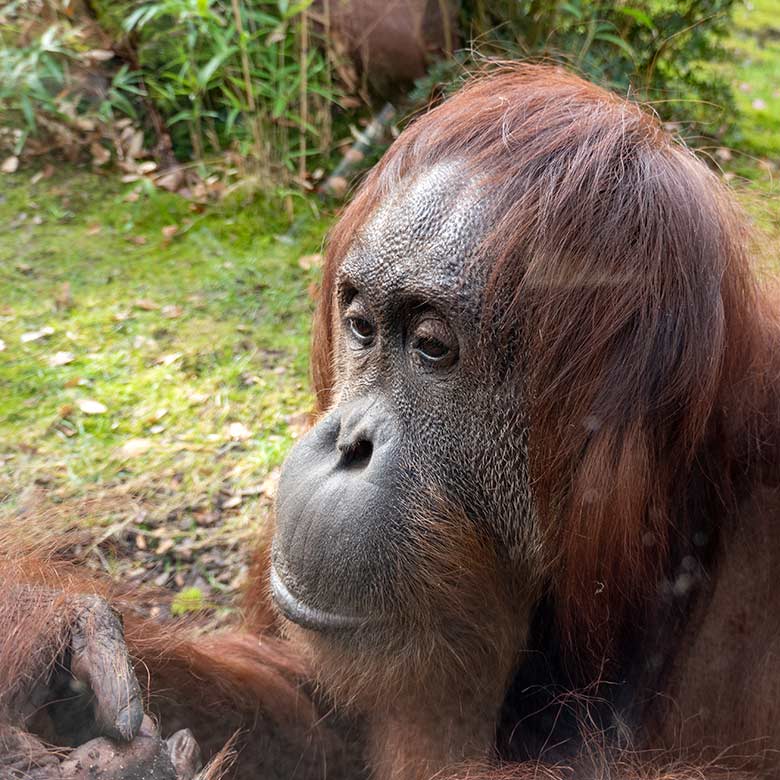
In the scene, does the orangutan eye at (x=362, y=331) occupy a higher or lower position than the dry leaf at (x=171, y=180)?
higher

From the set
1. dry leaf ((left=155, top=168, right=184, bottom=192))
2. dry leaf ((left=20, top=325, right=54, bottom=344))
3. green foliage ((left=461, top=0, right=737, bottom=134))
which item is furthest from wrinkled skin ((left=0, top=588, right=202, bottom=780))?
dry leaf ((left=155, top=168, right=184, bottom=192))

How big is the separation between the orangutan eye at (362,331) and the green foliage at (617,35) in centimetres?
229

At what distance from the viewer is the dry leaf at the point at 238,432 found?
324 cm

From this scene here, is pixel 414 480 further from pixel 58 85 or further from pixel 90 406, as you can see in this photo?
pixel 58 85

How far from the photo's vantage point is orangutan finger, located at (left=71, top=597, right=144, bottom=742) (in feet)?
5.35

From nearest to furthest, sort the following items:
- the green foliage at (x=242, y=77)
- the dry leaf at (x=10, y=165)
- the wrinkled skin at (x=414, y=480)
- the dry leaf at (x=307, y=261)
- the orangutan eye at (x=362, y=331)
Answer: the wrinkled skin at (x=414, y=480) → the orangutan eye at (x=362, y=331) → the dry leaf at (x=307, y=261) → the green foliage at (x=242, y=77) → the dry leaf at (x=10, y=165)

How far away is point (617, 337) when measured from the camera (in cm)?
167

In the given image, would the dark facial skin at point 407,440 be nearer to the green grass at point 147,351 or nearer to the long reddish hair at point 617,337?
the long reddish hair at point 617,337

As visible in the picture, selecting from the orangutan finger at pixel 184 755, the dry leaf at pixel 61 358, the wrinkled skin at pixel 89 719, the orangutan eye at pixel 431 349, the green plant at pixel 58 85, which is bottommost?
the dry leaf at pixel 61 358

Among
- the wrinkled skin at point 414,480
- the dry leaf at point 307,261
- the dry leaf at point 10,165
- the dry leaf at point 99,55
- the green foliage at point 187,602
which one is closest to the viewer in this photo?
the wrinkled skin at point 414,480

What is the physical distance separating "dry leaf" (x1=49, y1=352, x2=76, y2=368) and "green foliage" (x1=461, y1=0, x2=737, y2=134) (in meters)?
1.80

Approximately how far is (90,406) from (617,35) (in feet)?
8.01

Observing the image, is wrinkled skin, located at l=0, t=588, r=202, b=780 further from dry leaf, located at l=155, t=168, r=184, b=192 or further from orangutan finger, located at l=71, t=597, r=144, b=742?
dry leaf, located at l=155, t=168, r=184, b=192

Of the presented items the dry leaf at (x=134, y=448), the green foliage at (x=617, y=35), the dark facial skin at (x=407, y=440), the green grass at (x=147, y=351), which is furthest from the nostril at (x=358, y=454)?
the green foliage at (x=617, y=35)
